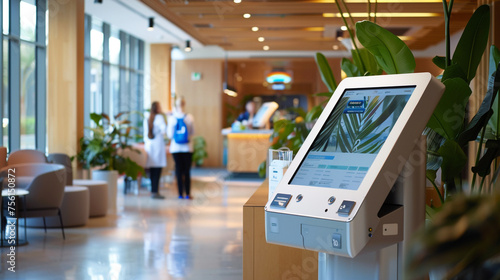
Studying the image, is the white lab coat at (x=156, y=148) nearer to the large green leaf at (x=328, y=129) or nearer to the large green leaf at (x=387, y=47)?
the large green leaf at (x=387, y=47)

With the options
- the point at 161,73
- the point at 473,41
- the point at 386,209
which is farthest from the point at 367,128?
the point at 161,73

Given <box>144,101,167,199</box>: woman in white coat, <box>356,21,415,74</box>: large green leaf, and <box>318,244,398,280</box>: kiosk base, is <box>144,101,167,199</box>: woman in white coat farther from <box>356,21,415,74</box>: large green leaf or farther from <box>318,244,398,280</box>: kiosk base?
<box>318,244,398,280</box>: kiosk base

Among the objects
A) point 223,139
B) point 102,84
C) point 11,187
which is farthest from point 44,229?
point 223,139

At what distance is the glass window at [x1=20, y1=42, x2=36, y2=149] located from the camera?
31.4ft

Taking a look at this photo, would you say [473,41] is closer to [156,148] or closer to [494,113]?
[494,113]

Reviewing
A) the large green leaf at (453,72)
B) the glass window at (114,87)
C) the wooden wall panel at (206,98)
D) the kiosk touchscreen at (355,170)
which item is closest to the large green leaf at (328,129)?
the kiosk touchscreen at (355,170)

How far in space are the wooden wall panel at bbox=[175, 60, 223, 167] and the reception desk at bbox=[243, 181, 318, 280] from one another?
49.5 ft

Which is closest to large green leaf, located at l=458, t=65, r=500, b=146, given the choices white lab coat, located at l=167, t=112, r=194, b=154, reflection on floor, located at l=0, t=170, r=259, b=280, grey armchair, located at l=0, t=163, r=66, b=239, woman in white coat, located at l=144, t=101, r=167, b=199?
reflection on floor, located at l=0, t=170, r=259, b=280

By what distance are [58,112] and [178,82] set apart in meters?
9.16

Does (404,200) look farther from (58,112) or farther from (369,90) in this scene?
(58,112)

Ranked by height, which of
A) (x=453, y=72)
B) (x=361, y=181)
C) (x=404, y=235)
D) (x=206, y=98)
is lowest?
(x=404, y=235)

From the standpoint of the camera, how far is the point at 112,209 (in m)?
9.67

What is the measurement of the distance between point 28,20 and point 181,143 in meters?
3.05

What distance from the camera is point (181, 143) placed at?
10766mm
